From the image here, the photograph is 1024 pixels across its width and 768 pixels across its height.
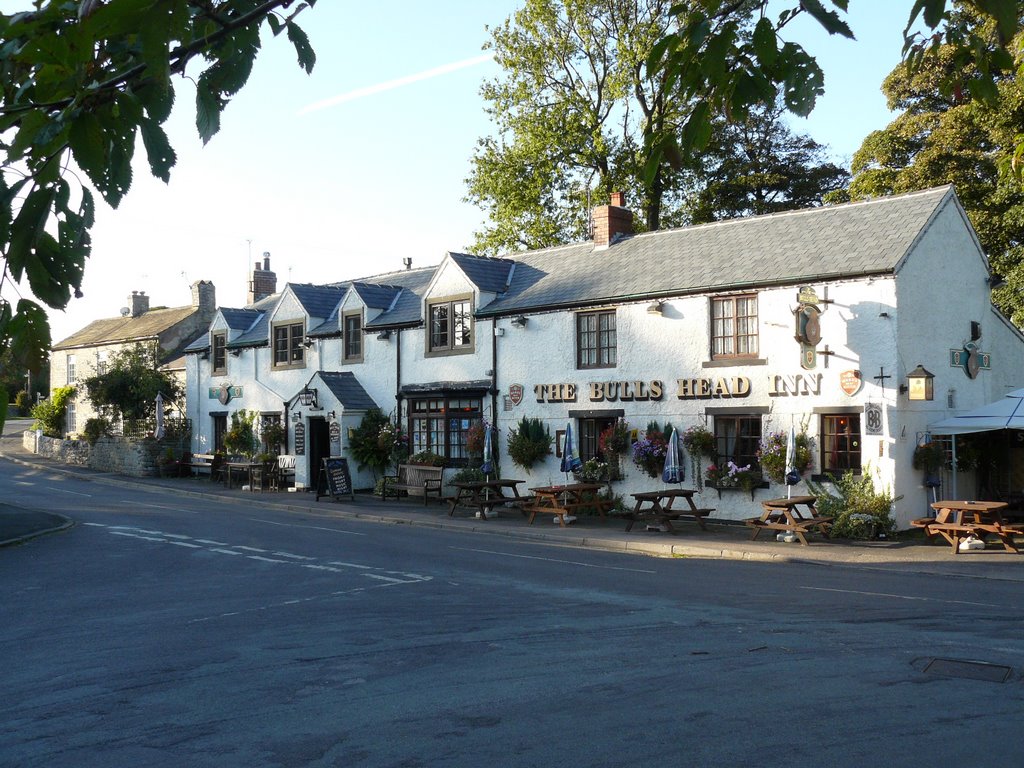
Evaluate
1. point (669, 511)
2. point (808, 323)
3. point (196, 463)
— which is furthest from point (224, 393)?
point (808, 323)

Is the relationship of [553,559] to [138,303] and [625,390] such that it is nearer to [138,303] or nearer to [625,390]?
[625,390]

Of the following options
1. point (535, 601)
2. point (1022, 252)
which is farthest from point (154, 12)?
point (1022, 252)

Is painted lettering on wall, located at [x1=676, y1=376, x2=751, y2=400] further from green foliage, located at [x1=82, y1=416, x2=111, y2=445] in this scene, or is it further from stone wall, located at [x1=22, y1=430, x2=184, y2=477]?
green foliage, located at [x1=82, y1=416, x2=111, y2=445]

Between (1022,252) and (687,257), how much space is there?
10.4m

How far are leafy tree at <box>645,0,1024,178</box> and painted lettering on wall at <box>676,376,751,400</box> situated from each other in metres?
16.3

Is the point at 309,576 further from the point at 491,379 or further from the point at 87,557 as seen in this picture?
the point at 491,379

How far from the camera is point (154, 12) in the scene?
8.25 feet

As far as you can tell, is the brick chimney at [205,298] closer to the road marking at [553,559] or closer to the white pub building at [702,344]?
the white pub building at [702,344]

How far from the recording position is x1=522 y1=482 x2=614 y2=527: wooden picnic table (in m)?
21.7

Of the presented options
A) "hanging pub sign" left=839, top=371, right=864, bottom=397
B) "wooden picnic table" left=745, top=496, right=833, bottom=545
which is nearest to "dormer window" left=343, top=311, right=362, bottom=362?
"wooden picnic table" left=745, top=496, right=833, bottom=545

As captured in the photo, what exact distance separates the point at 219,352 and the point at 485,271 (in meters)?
13.9

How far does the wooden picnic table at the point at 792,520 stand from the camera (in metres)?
18.1

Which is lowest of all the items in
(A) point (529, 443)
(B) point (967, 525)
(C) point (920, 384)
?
(B) point (967, 525)

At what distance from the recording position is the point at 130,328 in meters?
50.7
